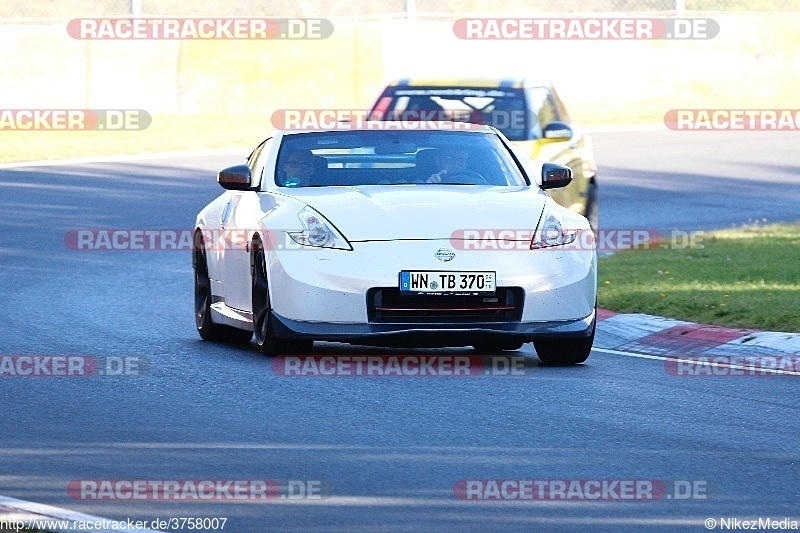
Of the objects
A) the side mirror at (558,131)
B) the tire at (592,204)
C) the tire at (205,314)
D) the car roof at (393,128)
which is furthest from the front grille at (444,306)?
the tire at (592,204)

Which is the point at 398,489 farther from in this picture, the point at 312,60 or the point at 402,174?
the point at 312,60

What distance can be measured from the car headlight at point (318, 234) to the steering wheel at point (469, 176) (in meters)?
1.31

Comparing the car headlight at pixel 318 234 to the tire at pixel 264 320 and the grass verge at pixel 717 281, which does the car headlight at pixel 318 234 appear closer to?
the tire at pixel 264 320

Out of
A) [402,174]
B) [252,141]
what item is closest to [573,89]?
[252,141]

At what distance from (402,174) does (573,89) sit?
22.7m

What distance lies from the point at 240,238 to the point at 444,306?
167 centimetres

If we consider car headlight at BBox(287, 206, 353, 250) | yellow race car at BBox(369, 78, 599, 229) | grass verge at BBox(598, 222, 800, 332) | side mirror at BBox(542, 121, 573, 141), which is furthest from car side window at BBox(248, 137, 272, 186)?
yellow race car at BBox(369, 78, 599, 229)

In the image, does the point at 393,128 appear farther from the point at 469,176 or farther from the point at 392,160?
the point at 469,176

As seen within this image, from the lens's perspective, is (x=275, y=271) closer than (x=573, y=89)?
Yes

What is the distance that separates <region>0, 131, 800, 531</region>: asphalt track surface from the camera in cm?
677

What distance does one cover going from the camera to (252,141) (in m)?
28.3

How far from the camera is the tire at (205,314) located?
1202 centimetres

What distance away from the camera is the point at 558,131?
55.6ft

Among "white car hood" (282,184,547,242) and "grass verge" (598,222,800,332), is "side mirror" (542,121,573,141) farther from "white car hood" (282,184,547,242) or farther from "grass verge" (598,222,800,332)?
"white car hood" (282,184,547,242)
